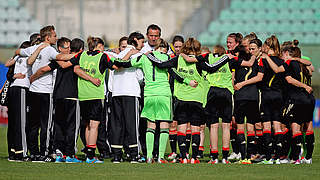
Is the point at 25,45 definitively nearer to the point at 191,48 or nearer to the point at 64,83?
the point at 64,83

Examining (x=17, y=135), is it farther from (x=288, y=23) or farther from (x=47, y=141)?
(x=288, y=23)

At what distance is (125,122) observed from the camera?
1194cm

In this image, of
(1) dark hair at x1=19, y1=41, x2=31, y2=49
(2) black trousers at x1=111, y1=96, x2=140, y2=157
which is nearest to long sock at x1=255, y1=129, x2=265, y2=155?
(2) black trousers at x1=111, y1=96, x2=140, y2=157

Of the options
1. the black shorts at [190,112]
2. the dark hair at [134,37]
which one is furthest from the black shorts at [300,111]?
the dark hair at [134,37]

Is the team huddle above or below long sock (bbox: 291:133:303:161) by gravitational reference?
above

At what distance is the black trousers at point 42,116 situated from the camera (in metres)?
12.0

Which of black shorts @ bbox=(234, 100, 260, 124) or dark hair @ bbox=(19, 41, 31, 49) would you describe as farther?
dark hair @ bbox=(19, 41, 31, 49)

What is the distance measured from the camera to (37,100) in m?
12.0

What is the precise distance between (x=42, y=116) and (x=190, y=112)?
2.50 m

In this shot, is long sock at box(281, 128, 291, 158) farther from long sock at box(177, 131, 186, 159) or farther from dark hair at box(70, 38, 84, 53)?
dark hair at box(70, 38, 84, 53)

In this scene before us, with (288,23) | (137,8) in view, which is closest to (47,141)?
(288,23)

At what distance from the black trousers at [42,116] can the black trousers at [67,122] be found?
149mm

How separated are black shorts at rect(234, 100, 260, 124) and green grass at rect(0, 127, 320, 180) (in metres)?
0.98

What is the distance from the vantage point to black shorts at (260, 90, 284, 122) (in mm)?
12188
